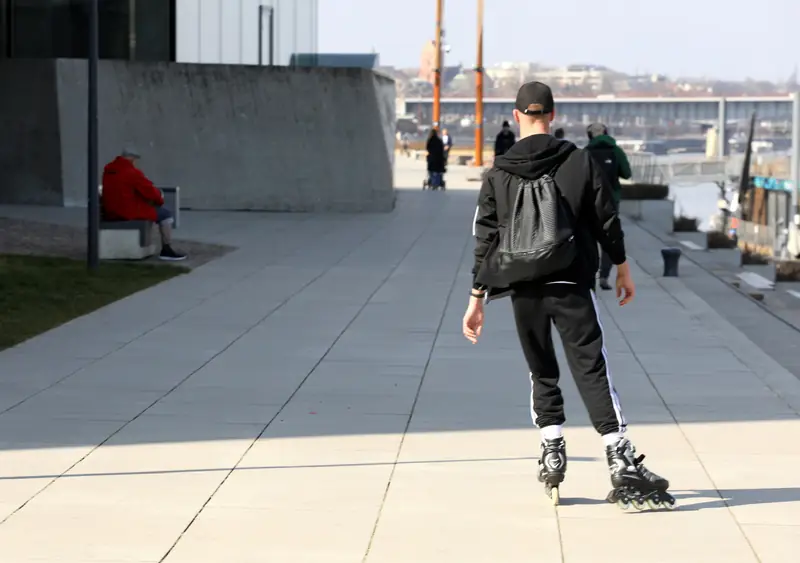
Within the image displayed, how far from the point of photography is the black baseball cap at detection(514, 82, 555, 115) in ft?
18.5

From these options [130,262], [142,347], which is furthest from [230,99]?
[142,347]

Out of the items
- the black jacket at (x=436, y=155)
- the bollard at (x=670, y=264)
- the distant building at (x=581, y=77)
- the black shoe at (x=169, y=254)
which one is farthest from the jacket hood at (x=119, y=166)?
the distant building at (x=581, y=77)

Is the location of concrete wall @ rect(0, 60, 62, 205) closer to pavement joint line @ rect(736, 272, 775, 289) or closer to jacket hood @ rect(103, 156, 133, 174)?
jacket hood @ rect(103, 156, 133, 174)

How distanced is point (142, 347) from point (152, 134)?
1498 cm

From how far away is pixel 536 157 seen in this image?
558cm

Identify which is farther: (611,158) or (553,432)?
(611,158)

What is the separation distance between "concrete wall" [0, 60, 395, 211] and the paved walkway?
38.9 ft

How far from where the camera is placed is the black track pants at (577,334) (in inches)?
219

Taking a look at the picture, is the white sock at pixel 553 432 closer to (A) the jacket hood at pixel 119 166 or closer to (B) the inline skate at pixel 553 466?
(B) the inline skate at pixel 553 466

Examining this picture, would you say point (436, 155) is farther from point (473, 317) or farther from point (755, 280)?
point (473, 317)

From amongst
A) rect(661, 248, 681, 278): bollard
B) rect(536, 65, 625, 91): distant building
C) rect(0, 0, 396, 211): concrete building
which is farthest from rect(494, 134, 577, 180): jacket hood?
rect(536, 65, 625, 91): distant building

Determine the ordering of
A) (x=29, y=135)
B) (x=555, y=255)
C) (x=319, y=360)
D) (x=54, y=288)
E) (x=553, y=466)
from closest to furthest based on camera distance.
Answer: (x=555, y=255) < (x=553, y=466) < (x=319, y=360) < (x=54, y=288) < (x=29, y=135)

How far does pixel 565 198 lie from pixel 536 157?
0.67ft

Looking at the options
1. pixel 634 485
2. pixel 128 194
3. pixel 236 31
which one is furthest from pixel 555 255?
pixel 236 31
